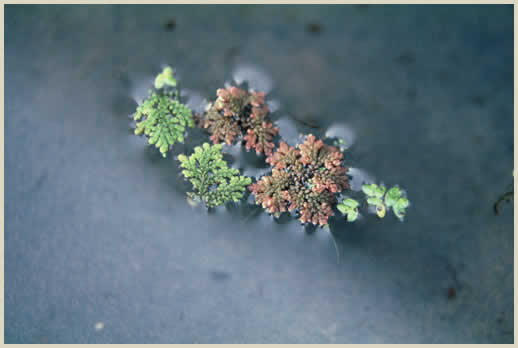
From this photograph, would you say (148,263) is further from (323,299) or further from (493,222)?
(493,222)

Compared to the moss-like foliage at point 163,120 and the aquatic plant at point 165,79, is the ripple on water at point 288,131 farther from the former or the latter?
the aquatic plant at point 165,79

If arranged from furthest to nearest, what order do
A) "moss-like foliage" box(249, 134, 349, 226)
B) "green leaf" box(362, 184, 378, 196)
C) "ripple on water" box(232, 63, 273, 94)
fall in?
"ripple on water" box(232, 63, 273, 94), "green leaf" box(362, 184, 378, 196), "moss-like foliage" box(249, 134, 349, 226)

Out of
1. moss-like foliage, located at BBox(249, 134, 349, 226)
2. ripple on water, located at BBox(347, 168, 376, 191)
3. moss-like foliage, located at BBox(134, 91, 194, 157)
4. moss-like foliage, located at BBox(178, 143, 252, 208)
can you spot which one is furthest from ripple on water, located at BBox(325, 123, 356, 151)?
moss-like foliage, located at BBox(134, 91, 194, 157)

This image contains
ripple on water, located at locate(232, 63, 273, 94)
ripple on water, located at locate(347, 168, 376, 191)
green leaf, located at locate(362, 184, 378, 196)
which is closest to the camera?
green leaf, located at locate(362, 184, 378, 196)

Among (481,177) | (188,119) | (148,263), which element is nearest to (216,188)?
(188,119)

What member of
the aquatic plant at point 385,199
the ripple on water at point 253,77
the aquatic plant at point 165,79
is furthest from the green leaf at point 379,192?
the aquatic plant at point 165,79

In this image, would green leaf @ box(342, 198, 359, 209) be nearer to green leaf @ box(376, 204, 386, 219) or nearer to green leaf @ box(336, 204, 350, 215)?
green leaf @ box(336, 204, 350, 215)

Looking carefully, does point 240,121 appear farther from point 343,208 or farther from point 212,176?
point 343,208
